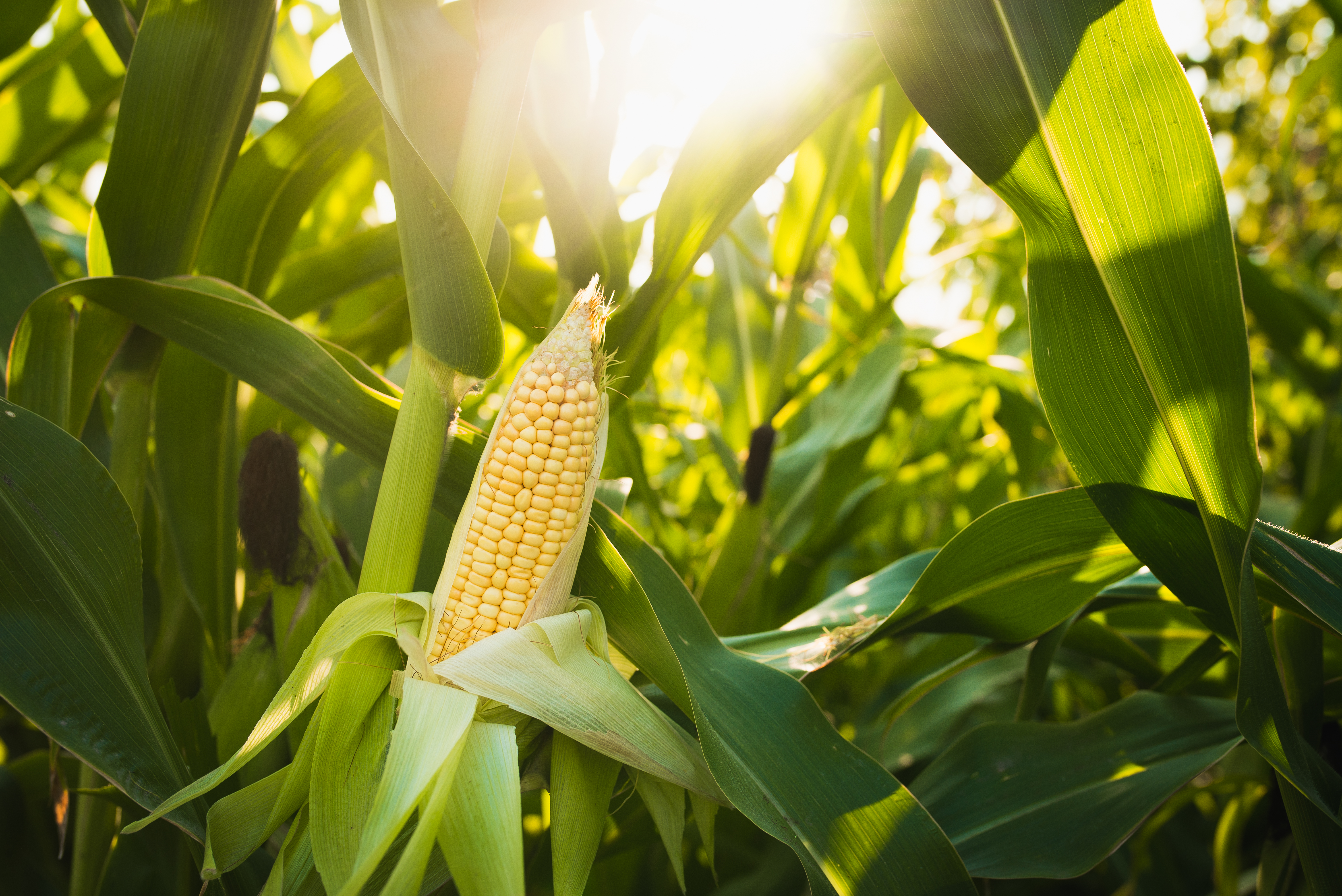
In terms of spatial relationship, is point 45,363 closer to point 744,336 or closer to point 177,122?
point 177,122

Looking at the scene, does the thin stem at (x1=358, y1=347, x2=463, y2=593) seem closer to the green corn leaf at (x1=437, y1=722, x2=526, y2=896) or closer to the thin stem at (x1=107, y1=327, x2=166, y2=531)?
the green corn leaf at (x1=437, y1=722, x2=526, y2=896)

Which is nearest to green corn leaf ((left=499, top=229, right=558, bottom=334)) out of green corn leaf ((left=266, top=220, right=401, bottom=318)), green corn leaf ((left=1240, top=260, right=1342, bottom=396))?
green corn leaf ((left=266, top=220, right=401, bottom=318))

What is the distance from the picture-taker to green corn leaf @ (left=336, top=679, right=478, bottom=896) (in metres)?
0.35

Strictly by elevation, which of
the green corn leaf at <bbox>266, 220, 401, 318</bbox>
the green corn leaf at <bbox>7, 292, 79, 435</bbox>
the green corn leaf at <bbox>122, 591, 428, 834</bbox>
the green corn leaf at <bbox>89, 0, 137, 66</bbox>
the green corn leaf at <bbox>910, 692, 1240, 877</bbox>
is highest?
the green corn leaf at <bbox>89, 0, 137, 66</bbox>

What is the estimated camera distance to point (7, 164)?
3.25 feet

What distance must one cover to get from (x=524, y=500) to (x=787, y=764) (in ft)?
0.91

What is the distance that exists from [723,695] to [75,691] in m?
0.46

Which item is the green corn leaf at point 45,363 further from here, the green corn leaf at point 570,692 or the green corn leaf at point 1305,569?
the green corn leaf at point 1305,569

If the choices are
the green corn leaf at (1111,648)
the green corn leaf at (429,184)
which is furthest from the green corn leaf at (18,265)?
the green corn leaf at (1111,648)

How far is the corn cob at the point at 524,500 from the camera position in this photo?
46cm

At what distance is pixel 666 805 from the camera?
19.3 inches

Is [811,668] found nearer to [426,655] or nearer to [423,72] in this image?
[426,655]

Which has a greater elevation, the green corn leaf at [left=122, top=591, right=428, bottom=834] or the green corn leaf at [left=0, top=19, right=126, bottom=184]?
the green corn leaf at [left=0, top=19, right=126, bottom=184]

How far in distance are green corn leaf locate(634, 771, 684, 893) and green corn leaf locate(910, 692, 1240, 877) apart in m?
0.32
